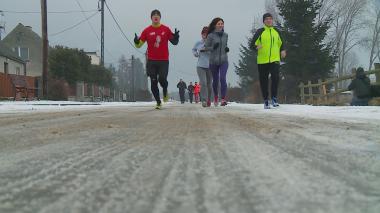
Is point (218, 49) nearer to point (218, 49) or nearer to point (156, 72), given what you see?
point (218, 49)

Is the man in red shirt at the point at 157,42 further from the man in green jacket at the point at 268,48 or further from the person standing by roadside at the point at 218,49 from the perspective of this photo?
the man in green jacket at the point at 268,48

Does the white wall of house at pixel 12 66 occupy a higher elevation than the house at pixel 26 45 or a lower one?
lower

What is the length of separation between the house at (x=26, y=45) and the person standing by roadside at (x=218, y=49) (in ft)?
161

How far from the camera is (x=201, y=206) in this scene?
2.72ft

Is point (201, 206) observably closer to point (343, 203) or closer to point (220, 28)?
point (343, 203)

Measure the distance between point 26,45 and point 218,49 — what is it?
50863 mm

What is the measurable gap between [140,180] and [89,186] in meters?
0.12

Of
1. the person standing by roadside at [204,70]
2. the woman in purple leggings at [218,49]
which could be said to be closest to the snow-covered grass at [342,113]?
the woman in purple leggings at [218,49]

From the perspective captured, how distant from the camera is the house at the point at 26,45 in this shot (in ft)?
181

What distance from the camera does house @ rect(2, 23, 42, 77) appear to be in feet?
181

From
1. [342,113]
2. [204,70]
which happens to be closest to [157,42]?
[204,70]

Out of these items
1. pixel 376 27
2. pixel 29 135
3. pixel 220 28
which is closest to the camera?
pixel 29 135

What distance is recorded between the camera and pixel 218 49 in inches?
367

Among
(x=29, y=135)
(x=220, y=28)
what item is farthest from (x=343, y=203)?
(x=220, y=28)
